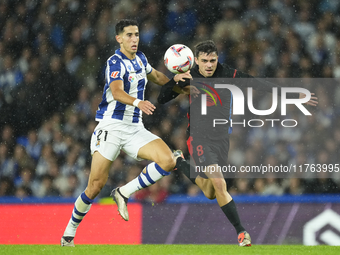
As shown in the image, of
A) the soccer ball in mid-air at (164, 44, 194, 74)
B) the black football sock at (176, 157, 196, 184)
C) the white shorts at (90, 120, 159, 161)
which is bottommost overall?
the black football sock at (176, 157, 196, 184)

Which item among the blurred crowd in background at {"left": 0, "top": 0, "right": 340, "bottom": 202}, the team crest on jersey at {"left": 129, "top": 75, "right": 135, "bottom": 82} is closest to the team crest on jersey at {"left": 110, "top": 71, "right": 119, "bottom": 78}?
the team crest on jersey at {"left": 129, "top": 75, "right": 135, "bottom": 82}

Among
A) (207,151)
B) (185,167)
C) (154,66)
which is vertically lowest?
(185,167)

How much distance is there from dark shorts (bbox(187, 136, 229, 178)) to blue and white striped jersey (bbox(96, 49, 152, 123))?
2.00ft

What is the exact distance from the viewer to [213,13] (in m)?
8.21

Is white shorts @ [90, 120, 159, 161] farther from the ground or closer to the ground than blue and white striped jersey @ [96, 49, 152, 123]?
closer to the ground

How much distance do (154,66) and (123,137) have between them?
10.3 ft

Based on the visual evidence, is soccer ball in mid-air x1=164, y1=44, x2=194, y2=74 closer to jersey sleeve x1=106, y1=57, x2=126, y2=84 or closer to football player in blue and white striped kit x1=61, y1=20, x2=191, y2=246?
football player in blue and white striped kit x1=61, y1=20, x2=191, y2=246

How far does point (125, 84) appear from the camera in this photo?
4996 millimetres

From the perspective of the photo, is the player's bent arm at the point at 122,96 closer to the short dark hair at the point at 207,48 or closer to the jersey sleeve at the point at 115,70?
the jersey sleeve at the point at 115,70

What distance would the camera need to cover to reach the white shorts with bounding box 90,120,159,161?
497 cm

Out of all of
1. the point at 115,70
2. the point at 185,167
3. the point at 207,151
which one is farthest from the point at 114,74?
the point at 185,167

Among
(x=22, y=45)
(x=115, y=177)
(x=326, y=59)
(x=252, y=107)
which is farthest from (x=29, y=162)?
(x=326, y=59)

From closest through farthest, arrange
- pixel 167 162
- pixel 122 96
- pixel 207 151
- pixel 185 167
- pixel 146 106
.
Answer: pixel 146 106
pixel 122 96
pixel 167 162
pixel 207 151
pixel 185 167

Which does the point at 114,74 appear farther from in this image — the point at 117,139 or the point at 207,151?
the point at 207,151
